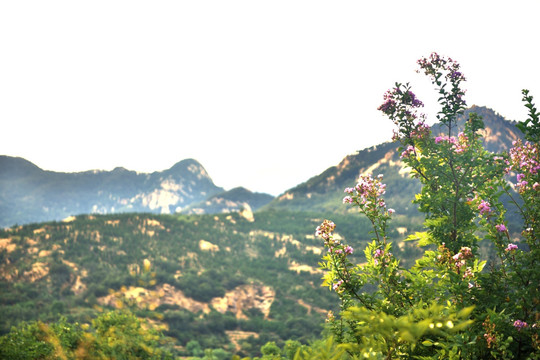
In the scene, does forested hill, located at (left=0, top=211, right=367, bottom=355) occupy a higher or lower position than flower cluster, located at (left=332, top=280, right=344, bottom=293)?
lower

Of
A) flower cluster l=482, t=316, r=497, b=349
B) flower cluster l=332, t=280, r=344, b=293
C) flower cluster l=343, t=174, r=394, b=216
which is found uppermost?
flower cluster l=343, t=174, r=394, b=216

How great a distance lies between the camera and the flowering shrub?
479 centimetres

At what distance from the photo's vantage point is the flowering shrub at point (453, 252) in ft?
15.7

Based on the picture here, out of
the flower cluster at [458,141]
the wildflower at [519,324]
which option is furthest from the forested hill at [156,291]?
the wildflower at [519,324]

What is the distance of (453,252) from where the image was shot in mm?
6223

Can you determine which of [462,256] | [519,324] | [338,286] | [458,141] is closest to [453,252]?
[462,256]

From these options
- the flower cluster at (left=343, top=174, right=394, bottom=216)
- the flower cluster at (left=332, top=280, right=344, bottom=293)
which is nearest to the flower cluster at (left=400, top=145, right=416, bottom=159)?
the flower cluster at (left=343, top=174, right=394, bottom=216)

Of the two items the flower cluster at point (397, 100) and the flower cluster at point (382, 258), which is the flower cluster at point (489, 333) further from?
the flower cluster at point (397, 100)

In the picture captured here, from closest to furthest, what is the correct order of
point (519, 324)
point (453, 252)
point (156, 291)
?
point (519, 324) → point (453, 252) → point (156, 291)

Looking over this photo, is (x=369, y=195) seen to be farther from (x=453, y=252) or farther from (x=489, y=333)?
(x=489, y=333)

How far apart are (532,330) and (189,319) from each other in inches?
5810

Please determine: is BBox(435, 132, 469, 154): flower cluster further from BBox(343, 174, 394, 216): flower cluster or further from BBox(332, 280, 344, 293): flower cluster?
BBox(332, 280, 344, 293): flower cluster

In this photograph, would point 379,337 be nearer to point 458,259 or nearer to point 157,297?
point 458,259

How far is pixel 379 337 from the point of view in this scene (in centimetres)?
443
